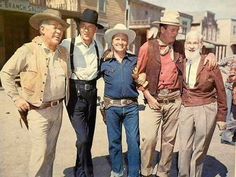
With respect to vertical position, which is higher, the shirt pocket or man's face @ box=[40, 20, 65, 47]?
man's face @ box=[40, 20, 65, 47]

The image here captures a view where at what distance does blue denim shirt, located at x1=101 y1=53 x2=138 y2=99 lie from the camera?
4133 millimetres

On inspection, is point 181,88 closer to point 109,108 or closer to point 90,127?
point 109,108

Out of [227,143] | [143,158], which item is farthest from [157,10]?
[143,158]

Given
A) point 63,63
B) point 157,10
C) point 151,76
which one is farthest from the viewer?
point 157,10

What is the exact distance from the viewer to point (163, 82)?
4.07m

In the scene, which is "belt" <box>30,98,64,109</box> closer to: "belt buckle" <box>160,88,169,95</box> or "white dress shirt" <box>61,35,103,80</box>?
"white dress shirt" <box>61,35,103,80</box>

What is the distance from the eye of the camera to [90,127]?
4363 millimetres

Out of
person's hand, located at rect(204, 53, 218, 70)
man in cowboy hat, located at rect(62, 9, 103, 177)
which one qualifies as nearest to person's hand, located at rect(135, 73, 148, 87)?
man in cowboy hat, located at rect(62, 9, 103, 177)

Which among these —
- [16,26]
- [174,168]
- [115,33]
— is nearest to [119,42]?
[115,33]

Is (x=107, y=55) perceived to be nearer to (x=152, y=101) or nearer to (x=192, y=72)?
(x=152, y=101)

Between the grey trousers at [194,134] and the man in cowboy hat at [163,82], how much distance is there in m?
0.24

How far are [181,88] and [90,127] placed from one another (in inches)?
51.3

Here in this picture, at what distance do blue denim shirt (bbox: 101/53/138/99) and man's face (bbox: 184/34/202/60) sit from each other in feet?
2.41

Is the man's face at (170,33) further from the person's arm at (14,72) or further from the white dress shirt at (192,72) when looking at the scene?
the person's arm at (14,72)
